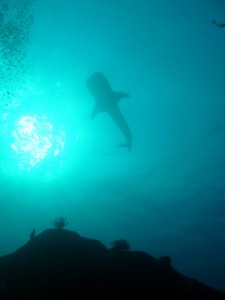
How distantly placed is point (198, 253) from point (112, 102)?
40.1 metres

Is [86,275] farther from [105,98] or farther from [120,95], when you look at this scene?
[120,95]

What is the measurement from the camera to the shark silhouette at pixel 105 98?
15.7 metres

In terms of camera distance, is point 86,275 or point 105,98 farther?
point 105,98

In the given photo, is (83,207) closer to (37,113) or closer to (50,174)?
(50,174)

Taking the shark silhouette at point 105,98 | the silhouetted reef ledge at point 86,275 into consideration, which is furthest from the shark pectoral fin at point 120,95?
the silhouetted reef ledge at point 86,275

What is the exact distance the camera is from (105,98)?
16.9 metres

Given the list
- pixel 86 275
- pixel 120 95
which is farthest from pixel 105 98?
pixel 86 275

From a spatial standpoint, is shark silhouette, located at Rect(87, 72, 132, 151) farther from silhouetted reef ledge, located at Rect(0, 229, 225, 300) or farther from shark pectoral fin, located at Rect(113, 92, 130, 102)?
silhouetted reef ledge, located at Rect(0, 229, 225, 300)

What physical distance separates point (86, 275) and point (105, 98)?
1114 cm

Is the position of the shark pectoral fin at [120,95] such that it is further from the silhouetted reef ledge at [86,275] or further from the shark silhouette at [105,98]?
the silhouetted reef ledge at [86,275]

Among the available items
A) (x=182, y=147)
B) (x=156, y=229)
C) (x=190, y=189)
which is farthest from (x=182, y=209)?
(x=182, y=147)

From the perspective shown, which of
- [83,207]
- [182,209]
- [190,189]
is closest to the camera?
[190,189]

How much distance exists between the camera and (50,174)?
2702 centimetres

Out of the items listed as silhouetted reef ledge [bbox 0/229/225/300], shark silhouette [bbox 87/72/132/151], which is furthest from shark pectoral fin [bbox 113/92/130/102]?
silhouetted reef ledge [bbox 0/229/225/300]
